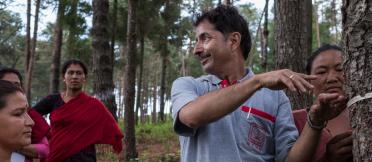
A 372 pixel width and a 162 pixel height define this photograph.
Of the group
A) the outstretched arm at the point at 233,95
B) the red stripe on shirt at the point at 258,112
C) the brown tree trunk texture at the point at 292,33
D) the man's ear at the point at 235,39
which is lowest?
the red stripe on shirt at the point at 258,112

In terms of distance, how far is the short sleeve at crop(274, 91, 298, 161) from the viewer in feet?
6.70

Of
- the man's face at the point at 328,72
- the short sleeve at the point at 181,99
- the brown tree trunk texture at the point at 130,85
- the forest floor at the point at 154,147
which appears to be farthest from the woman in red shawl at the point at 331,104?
the forest floor at the point at 154,147

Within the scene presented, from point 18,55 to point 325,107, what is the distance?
3240 cm

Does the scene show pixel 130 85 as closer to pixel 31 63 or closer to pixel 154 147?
pixel 154 147

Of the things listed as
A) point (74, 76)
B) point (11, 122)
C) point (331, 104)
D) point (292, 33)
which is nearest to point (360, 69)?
point (331, 104)

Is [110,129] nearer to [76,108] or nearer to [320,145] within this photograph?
[76,108]

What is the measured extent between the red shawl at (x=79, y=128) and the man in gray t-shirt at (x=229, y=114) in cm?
317

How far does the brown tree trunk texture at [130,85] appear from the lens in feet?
28.5

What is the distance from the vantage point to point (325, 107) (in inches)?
70.4

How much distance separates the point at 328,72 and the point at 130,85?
22.3ft

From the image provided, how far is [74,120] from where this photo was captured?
16.9 ft

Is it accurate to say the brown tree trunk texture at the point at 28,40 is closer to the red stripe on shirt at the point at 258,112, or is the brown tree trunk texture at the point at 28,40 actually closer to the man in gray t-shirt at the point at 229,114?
the man in gray t-shirt at the point at 229,114

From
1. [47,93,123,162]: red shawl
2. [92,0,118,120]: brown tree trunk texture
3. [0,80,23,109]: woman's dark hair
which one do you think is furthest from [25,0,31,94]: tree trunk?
[0,80,23,109]: woman's dark hair

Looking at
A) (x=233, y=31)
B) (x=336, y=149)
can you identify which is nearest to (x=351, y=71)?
(x=336, y=149)
